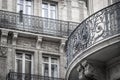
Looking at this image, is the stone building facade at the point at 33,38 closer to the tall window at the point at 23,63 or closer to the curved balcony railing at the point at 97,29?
the tall window at the point at 23,63

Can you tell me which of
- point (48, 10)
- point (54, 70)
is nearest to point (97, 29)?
point (54, 70)

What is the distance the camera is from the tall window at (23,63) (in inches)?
1000

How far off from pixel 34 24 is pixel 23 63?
6.99 feet

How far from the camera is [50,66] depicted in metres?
26.0

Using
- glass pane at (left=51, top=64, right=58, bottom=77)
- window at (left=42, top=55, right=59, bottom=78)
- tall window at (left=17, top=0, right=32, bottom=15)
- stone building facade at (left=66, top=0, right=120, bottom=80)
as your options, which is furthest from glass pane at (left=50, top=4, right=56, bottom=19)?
stone building facade at (left=66, top=0, right=120, bottom=80)

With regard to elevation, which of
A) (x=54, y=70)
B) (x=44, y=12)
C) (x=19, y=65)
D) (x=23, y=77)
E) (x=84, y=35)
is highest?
(x=44, y=12)

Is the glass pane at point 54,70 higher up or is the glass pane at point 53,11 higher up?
the glass pane at point 53,11

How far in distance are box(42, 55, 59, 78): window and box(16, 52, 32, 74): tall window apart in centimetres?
75

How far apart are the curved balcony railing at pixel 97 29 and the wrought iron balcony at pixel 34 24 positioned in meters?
9.96

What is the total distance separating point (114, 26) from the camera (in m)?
14.6

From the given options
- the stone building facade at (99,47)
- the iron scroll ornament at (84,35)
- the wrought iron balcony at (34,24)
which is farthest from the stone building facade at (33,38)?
the stone building facade at (99,47)

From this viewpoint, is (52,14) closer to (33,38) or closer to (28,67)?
(33,38)

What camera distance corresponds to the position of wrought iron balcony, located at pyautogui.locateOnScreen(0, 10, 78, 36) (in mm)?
25734

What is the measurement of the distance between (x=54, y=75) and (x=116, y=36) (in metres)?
12.2
